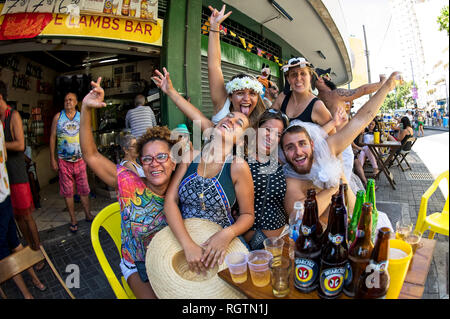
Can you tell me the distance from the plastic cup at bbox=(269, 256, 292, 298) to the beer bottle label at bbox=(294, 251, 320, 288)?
0.22ft

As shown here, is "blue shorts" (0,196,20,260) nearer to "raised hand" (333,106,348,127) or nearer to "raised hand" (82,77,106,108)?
"raised hand" (82,77,106,108)

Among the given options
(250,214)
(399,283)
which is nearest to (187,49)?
(250,214)

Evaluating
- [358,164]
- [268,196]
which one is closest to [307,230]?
[268,196]

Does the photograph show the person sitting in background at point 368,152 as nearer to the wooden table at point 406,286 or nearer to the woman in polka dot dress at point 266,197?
the woman in polka dot dress at point 266,197

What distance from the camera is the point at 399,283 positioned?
1272 mm

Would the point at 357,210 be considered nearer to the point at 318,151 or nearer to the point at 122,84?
the point at 318,151

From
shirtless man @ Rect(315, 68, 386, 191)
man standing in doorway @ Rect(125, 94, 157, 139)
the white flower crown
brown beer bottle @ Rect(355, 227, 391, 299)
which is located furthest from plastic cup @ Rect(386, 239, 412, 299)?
man standing in doorway @ Rect(125, 94, 157, 139)

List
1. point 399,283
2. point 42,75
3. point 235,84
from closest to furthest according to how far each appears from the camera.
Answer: point 399,283 < point 235,84 < point 42,75

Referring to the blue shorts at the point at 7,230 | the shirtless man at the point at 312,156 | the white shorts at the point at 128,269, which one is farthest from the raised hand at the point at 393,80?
the blue shorts at the point at 7,230

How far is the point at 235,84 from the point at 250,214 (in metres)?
1.28

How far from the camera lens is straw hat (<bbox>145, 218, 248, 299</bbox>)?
1.48 meters

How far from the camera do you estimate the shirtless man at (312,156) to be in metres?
2.02

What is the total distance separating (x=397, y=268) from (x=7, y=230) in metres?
3.25

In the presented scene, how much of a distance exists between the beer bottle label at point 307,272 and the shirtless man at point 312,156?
76 cm
